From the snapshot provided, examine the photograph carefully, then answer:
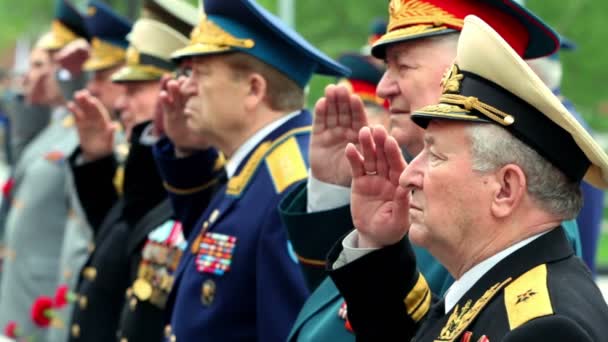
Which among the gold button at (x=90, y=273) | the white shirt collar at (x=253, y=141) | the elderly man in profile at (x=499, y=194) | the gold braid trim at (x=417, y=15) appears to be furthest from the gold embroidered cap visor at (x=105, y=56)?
the elderly man in profile at (x=499, y=194)

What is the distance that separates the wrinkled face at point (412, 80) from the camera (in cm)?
346

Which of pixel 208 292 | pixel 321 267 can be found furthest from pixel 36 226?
pixel 321 267

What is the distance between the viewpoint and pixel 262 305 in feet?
13.5

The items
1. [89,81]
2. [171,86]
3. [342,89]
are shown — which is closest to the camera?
[342,89]

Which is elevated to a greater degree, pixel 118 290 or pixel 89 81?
pixel 89 81

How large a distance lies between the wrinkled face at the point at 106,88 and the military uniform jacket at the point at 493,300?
4110mm

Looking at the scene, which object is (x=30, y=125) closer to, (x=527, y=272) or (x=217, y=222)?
(x=217, y=222)

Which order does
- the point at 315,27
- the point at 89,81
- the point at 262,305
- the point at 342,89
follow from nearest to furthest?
the point at 342,89 < the point at 262,305 < the point at 89,81 < the point at 315,27

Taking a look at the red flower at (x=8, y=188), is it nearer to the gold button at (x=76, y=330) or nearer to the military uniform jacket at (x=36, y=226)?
the military uniform jacket at (x=36, y=226)

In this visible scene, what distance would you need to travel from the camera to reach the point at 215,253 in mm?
4332

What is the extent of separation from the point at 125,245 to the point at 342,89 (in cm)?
250

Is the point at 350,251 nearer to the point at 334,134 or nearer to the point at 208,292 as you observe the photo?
the point at 334,134

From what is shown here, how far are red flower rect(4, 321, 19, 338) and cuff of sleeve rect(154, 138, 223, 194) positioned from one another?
286 centimetres

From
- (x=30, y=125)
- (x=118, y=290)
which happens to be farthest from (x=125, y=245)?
Answer: (x=30, y=125)
